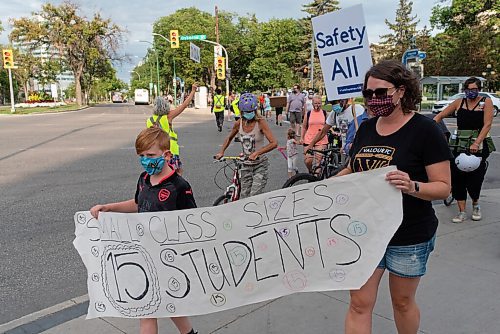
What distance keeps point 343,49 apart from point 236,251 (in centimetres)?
278

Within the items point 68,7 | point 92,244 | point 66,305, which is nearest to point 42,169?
point 66,305

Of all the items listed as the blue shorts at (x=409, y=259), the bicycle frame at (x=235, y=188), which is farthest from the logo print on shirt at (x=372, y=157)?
the bicycle frame at (x=235, y=188)

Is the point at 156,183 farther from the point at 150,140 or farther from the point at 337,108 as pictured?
the point at 337,108

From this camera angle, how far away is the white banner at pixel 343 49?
14.5 ft

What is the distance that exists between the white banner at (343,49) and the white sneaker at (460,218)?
7.68 ft

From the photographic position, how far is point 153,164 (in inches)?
105

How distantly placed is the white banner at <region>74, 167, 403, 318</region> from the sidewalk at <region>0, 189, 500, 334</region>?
0.72 metres

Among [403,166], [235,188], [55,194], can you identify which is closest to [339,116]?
[235,188]

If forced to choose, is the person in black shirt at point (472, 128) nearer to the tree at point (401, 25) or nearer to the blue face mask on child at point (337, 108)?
the blue face mask on child at point (337, 108)

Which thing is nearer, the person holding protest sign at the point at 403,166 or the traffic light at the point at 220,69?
the person holding protest sign at the point at 403,166

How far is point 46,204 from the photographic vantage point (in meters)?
7.01

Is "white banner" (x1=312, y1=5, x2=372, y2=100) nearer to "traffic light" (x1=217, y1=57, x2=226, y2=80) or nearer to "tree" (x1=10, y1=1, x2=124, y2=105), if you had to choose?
"traffic light" (x1=217, y1=57, x2=226, y2=80)

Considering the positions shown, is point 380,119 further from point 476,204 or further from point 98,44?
point 98,44

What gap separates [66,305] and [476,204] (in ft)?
16.2
